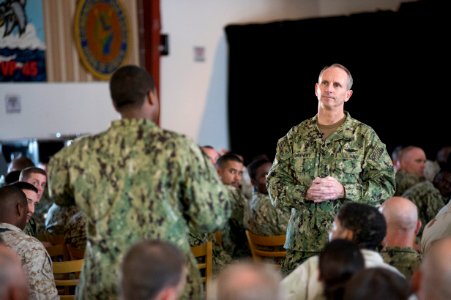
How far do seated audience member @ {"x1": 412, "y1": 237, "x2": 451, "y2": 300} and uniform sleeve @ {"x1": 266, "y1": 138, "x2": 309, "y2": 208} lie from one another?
1.30 metres

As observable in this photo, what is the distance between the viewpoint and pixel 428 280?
2533 mm

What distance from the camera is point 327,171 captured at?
3863 millimetres

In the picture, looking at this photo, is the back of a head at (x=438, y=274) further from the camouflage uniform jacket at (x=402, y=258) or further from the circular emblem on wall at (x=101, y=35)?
the circular emblem on wall at (x=101, y=35)

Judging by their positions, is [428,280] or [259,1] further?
[259,1]

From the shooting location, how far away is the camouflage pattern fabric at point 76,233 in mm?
4441

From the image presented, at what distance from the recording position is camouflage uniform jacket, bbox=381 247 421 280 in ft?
10.8

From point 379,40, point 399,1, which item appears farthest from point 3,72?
point 399,1

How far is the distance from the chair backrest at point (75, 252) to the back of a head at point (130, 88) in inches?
66.0

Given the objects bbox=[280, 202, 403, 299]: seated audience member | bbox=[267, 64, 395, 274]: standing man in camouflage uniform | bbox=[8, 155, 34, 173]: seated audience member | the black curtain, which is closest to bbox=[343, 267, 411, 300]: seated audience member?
bbox=[280, 202, 403, 299]: seated audience member

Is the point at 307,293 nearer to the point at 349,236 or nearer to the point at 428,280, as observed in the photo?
the point at 349,236

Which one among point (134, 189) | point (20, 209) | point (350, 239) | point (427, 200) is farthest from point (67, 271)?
point (427, 200)

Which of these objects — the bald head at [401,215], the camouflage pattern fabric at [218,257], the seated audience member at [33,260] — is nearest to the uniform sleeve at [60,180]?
the seated audience member at [33,260]

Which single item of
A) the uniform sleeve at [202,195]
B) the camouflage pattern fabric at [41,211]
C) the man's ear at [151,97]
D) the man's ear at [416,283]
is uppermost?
the man's ear at [151,97]

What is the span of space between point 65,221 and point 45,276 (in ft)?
4.56
